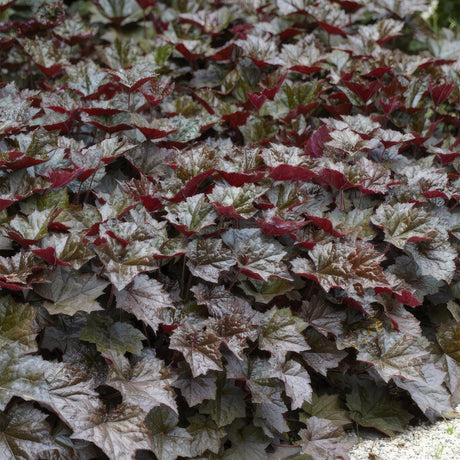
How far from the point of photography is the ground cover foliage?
1.90 meters

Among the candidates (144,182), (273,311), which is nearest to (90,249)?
(144,182)

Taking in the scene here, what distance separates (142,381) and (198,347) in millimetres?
228

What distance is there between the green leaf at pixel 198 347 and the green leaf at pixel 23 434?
1.60 ft

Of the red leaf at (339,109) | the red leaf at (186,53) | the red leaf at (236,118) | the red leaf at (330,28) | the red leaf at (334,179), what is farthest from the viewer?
the red leaf at (330,28)

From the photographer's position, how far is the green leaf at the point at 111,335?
6.40 ft

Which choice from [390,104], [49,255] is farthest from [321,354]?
[390,104]

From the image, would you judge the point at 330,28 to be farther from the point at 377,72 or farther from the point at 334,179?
the point at 334,179

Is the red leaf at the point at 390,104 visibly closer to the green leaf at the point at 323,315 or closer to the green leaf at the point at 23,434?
the green leaf at the point at 323,315

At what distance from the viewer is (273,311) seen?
2.22m

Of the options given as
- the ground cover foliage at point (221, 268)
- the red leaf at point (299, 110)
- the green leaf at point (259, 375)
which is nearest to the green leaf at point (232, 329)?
the ground cover foliage at point (221, 268)

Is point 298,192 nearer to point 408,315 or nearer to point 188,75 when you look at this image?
point 408,315

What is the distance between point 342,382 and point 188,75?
2368 mm

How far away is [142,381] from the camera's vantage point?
1902 mm

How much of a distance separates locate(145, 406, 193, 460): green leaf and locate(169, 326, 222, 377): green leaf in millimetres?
239
